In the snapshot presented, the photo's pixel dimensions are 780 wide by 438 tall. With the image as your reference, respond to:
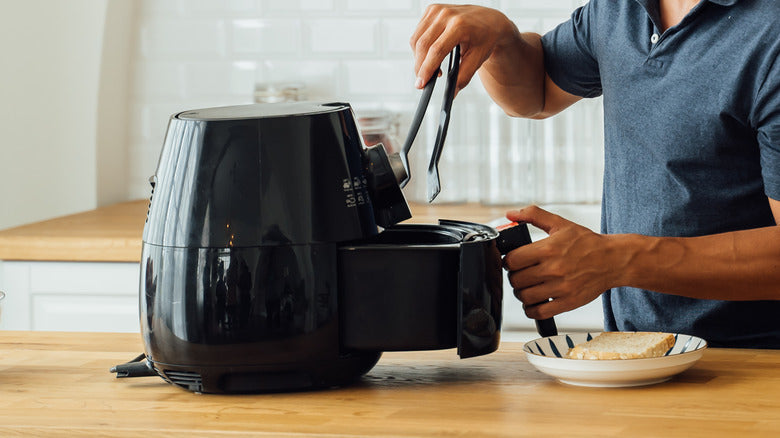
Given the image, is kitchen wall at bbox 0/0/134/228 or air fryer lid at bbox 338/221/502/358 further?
kitchen wall at bbox 0/0/134/228

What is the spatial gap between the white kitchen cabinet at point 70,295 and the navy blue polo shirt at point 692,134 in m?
1.17

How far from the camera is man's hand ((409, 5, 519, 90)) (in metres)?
1.19

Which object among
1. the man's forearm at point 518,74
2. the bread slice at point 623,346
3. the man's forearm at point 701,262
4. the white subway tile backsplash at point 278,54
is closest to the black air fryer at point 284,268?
the bread slice at point 623,346

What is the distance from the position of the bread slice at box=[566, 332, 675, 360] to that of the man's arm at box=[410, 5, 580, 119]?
0.35m

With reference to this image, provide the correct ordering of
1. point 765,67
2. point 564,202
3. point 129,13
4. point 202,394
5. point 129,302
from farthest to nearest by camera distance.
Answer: point 129,13 → point 564,202 → point 129,302 → point 765,67 → point 202,394

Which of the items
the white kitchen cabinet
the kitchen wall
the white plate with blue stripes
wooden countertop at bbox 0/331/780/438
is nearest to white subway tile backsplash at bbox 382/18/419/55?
the kitchen wall

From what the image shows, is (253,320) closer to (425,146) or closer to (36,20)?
(425,146)

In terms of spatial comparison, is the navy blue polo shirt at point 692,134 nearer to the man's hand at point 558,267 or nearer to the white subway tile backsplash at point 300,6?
the man's hand at point 558,267

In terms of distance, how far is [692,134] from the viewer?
132 centimetres

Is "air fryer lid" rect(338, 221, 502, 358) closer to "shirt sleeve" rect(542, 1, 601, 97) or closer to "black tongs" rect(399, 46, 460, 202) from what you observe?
"black tongs" rect(399, 46, 460, 202)

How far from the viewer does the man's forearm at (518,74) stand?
1607 mm

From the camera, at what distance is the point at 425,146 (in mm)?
2795

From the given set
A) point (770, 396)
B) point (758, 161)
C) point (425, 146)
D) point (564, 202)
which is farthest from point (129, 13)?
point (770, 396)

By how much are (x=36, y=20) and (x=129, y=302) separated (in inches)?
36.7
